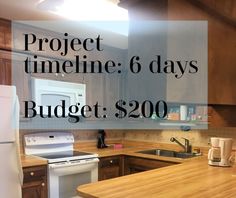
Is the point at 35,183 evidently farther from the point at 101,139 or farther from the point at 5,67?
the point at 101,139

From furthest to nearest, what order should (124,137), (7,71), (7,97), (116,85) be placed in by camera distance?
(124,137) → (116,85) → (7,71) → (7,97)

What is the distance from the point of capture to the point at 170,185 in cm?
174

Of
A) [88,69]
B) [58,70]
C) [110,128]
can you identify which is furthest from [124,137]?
[58,70]

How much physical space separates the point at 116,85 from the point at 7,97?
6.02 feet

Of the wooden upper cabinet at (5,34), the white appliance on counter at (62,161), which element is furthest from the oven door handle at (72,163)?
the wooden upper cabinet at (5,34)

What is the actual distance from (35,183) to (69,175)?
0.41m

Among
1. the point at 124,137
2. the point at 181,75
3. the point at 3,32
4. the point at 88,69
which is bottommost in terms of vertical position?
the point at 124,137

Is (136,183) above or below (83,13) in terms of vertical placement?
below

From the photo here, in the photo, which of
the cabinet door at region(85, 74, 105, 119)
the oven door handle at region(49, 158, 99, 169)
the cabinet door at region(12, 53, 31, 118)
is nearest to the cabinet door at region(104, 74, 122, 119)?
the cabinet door at region(85, 74, 105, 119)

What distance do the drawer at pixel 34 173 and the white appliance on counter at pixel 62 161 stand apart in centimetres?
6

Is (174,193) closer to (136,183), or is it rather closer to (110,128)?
(136,183)

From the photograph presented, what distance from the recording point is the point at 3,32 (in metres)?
2.86

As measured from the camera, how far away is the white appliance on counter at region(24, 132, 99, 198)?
2.83 m

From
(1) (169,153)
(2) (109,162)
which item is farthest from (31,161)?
(1) (169,153)
